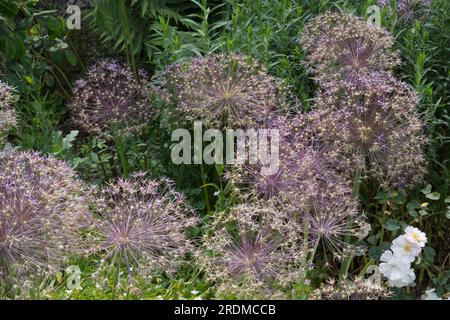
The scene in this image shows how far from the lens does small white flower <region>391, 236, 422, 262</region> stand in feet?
15.7

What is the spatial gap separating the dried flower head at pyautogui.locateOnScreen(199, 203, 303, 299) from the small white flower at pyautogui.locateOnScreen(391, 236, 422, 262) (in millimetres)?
691

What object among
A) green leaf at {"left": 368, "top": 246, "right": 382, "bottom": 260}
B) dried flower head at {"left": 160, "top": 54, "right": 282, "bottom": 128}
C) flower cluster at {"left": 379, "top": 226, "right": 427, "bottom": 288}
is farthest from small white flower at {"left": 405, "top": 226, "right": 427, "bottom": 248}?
dried flower head at {"left": 160, "top": 54, "right": 282, "bottom": 128}

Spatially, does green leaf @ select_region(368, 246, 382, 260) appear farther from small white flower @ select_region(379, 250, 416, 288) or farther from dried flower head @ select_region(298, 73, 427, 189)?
dried flower head @ select_region(298, 73, 427, 189)

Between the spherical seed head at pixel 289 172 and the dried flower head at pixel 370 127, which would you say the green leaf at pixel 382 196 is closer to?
the dried flower head at pixel 370 127

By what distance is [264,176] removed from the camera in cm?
485

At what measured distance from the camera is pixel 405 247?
4.81 metres

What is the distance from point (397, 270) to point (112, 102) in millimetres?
2481

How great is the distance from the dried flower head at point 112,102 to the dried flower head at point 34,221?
1395 mm

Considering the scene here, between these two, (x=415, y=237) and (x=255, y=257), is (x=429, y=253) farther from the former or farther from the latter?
(x=255, y=257)
